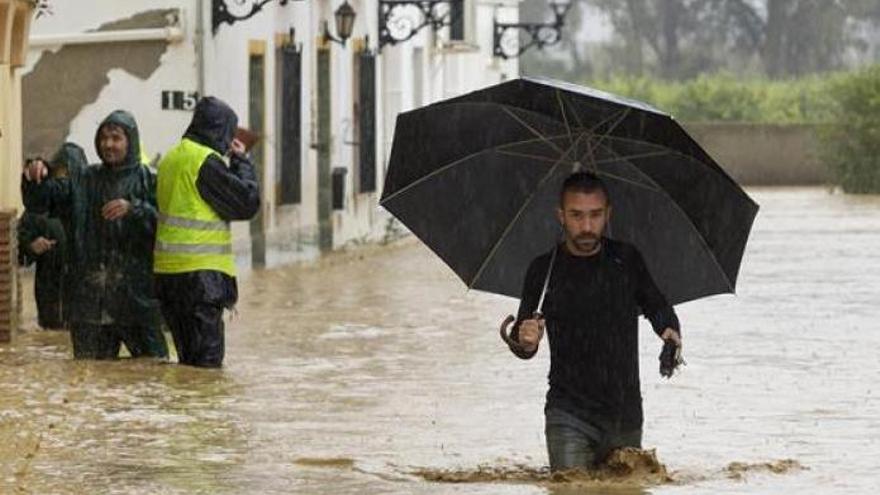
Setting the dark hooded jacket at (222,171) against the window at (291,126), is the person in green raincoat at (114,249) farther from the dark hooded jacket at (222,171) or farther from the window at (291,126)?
the window at (291,126)

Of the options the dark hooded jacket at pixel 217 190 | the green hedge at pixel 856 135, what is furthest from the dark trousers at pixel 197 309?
the green hedge at pixel 856 135

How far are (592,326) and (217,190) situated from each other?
18.1ft

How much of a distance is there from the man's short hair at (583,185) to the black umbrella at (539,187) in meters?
0.42

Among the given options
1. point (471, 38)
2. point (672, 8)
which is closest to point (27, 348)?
point (471, 38)

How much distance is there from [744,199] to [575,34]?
308 feet

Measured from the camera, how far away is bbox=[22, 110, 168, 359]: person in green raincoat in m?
16.6

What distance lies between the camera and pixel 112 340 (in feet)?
55.8

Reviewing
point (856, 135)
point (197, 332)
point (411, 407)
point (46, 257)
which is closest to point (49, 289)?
point (46, 257)

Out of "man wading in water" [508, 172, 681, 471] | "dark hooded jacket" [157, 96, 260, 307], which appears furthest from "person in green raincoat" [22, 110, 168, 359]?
"man wading in water" [508, 172, 681, 471]

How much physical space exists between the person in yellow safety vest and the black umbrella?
4.42 meters

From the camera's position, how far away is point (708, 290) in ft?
38.5

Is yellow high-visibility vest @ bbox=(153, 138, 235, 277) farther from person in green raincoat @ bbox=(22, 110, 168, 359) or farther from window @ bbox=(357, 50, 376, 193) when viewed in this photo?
window @ bbox=(357, 50, 376, 193)

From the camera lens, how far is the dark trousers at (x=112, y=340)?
17.0 metres

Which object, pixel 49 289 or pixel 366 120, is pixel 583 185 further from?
pixel 366 120
